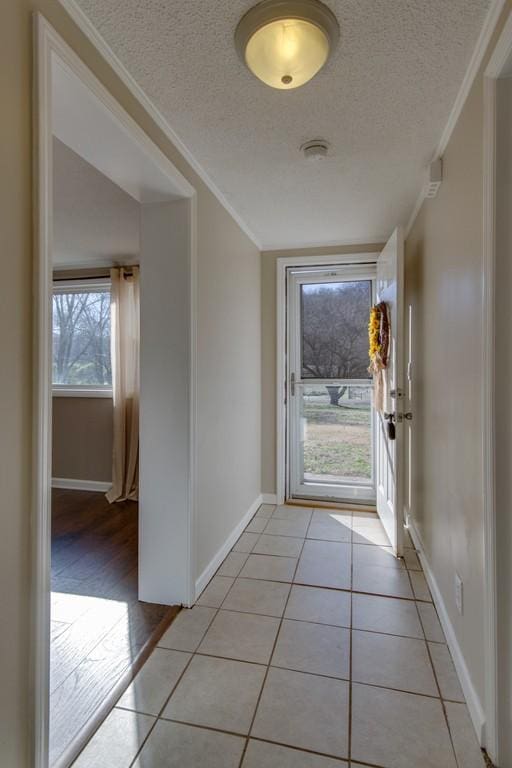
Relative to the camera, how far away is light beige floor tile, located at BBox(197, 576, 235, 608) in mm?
Result: 2068

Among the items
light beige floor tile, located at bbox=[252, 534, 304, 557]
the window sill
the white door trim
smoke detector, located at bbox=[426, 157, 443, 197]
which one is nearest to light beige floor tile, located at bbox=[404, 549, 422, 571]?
light beige floor tile, located at bbox=[252, 534, 304, 557]

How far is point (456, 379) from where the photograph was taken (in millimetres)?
1643

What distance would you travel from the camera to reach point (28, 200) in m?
1.02

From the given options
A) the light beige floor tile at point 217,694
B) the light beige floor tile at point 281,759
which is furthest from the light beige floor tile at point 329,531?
the light beige floor tile at point 281,759

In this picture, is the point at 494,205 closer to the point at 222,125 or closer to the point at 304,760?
the point at 222,125

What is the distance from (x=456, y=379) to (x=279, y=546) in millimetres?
1682

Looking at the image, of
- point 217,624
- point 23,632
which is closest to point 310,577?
point 217,624

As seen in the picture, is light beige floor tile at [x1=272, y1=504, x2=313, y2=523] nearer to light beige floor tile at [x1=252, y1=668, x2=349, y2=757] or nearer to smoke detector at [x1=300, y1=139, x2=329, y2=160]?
light beige floor tile at [x1=252, y1=668, x2=349, y2=757]

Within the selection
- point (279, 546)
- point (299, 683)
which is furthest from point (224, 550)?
point (299, 683)

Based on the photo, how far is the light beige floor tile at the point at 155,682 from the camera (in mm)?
1446

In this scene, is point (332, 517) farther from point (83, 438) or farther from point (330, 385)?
point (83, 438)

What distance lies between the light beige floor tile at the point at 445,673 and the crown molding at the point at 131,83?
2.51 m

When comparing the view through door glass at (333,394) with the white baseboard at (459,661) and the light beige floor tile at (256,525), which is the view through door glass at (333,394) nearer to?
the light beige floor tile at (256,525)

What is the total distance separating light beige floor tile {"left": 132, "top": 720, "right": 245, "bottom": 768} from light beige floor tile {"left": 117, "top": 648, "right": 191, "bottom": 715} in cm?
10
